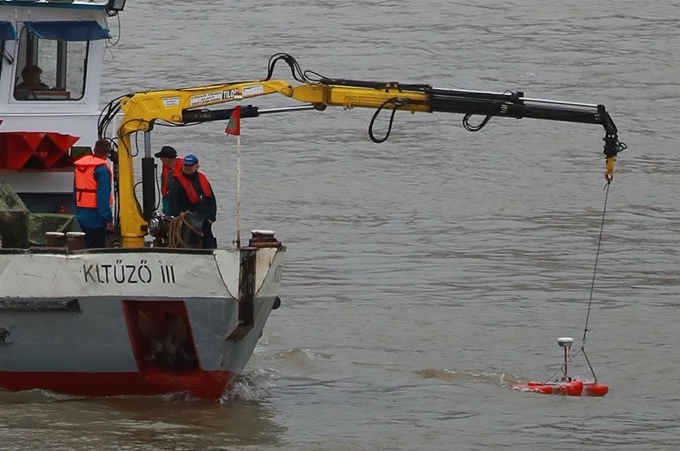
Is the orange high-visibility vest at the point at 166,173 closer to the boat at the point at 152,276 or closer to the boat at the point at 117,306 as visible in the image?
the boat at the point at 152,276

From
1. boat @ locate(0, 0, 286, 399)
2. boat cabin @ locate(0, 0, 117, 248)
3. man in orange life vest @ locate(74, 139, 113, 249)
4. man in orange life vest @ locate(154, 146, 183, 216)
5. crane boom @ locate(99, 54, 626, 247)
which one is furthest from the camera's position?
boat cabin @ locate(0, 0, 117, 248)

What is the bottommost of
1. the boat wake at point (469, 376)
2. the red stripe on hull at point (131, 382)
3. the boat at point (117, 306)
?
the boat wake at point (469, 376)

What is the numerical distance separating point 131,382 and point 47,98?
2.98m

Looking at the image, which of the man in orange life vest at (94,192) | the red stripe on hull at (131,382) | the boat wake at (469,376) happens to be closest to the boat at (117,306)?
the red stripe on hull at (131,382)

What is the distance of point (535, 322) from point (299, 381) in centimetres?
333

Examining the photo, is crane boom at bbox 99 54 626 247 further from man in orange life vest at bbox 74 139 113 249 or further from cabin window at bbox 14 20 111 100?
cabin window at bbox 14 20 111 100

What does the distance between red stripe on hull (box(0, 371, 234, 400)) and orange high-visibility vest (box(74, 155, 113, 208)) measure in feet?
4.67

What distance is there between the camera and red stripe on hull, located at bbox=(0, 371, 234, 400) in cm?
1135

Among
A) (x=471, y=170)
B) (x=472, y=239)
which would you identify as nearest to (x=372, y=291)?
(x=472, y=239)

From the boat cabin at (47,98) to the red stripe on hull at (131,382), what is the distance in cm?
127

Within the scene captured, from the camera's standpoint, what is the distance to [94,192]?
11930mm

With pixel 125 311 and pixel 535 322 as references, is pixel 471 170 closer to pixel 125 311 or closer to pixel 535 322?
pixel 535 322

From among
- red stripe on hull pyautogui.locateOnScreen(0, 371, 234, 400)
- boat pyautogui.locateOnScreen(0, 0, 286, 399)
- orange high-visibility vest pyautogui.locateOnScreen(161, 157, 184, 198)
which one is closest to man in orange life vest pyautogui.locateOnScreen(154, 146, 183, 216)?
orange high-visibility vest pyautogui.locateOnScreen(161, 157, 184, 198)

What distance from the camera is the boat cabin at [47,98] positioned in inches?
494
